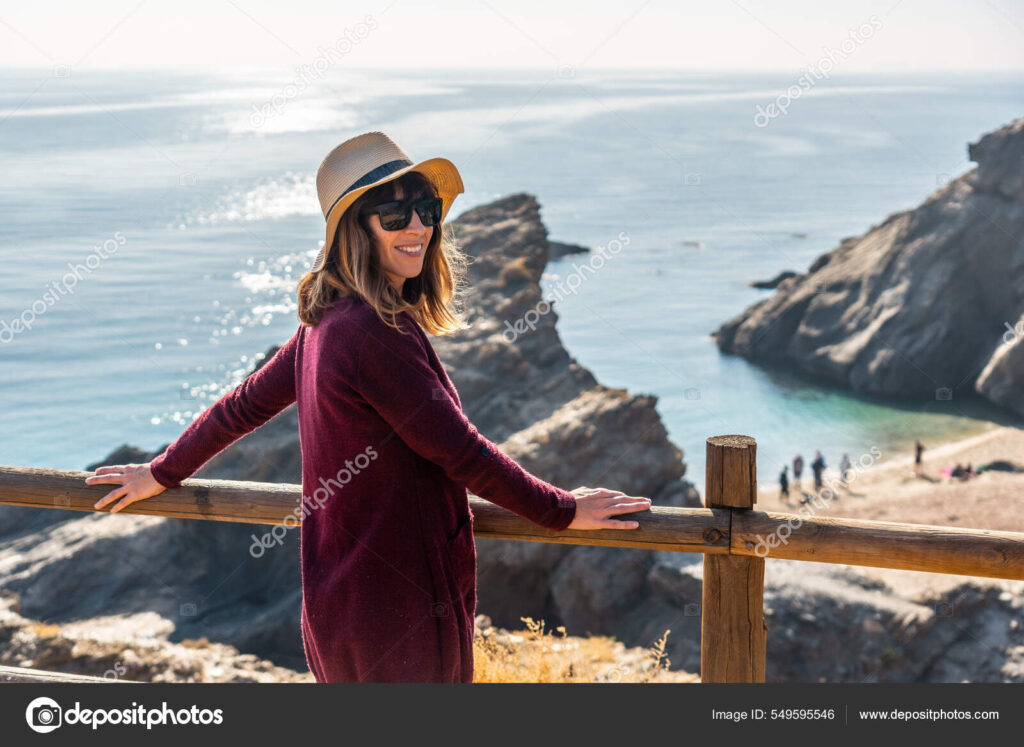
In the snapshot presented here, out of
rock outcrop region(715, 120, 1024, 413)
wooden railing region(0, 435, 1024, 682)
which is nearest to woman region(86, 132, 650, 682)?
wooden railing region(0, 435, 1024, 682)

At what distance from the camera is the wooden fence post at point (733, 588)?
2902 mm

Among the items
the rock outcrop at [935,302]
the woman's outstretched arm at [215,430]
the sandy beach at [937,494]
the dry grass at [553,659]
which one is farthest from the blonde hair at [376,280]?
the rock outcrop at [935,302]

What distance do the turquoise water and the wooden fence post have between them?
26.7ft

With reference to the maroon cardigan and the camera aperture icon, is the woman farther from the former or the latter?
the camera aperture icon

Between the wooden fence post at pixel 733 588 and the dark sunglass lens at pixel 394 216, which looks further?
the wooden fence post at pixel 733 588

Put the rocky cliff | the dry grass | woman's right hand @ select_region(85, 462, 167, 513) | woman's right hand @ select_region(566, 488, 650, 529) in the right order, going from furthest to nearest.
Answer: the rocky cliff < the dry grass < woman's right hand @ select_region(85, 462, 167, 513) < woman's right hand @ select_region(566, 488, 650, 529)

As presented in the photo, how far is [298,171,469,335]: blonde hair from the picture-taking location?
2414mm

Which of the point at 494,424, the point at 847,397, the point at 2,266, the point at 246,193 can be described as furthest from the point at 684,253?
the point at 494,424

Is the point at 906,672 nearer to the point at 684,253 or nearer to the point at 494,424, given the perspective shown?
the point at 494,424

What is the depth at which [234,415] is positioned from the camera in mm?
2936

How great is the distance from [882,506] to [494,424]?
22.5 metres

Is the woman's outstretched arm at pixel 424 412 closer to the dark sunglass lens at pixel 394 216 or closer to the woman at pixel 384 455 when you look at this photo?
the woman at pixel 384 455

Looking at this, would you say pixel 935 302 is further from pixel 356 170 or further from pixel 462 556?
pixel 356 170

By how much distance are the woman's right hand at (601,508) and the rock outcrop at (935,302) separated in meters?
52.4
